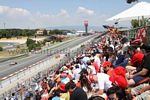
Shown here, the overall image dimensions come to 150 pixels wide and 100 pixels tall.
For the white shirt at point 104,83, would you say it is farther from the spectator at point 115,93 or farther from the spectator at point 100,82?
the spectator at point 115,93

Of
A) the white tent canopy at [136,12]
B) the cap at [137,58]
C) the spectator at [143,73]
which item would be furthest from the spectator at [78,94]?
the white tent canopy at [136,12]

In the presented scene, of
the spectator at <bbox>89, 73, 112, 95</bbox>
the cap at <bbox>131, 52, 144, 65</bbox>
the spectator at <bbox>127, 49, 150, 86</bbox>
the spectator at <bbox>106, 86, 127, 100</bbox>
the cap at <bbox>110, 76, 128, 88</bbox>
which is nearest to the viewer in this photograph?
the spectator at <bbox>106, 86, 127, 100</bbox>

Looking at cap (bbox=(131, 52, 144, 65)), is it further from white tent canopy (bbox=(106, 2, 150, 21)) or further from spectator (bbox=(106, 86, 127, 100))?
white tent canopy (bbox=(106, 2, 150, 21))

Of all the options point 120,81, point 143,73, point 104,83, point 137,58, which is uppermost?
point 137,58

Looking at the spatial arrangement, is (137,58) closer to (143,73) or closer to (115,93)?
(143,73)

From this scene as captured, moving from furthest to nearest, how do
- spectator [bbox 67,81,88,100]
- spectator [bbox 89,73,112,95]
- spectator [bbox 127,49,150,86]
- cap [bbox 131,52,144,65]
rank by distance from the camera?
1. cap [bbox 131,52,144,65]
2. spectator [bbox 89,73,112,95]
3. spectator [bbox 127,49,150,86]
4. spectator [bbox 67,81,88,100]

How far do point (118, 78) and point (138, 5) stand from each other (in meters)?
6.17

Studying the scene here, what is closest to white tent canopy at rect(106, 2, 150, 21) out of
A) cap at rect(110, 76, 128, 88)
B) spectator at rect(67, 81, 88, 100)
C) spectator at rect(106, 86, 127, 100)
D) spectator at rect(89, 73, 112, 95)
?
spectator at rect(89, 73, 112, 95)

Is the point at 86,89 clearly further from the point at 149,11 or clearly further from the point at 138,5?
the point at 138,5

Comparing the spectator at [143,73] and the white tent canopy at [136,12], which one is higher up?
the white tent canopy at [136,12]

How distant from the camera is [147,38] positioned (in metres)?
13.8

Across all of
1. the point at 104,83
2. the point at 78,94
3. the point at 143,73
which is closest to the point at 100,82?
the point at 104,83

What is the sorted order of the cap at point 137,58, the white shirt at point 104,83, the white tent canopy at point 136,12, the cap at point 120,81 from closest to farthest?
the cap at point 120,81
the white shirt at point 104,83
the cap at point 137,58
the white tent canopy at point 136,12

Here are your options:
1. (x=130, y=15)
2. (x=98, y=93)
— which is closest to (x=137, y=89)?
(x=98, y=93)
